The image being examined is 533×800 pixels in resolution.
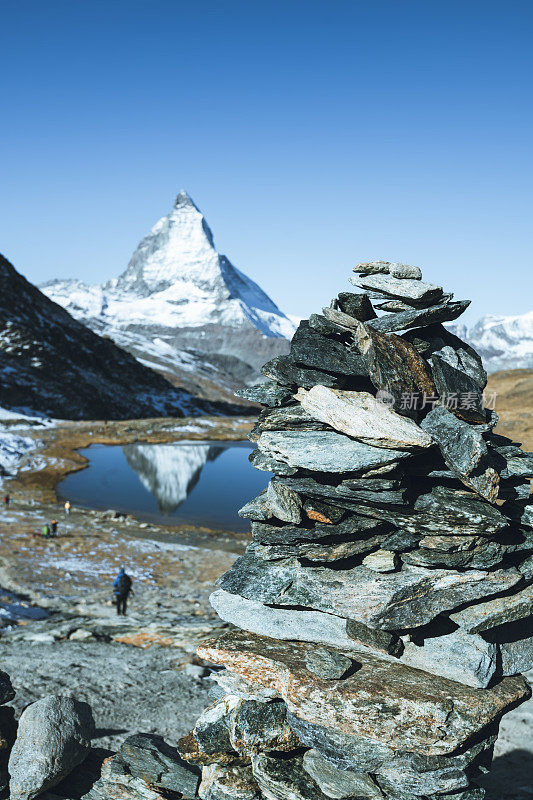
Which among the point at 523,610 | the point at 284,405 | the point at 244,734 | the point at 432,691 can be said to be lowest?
the point at 244,734

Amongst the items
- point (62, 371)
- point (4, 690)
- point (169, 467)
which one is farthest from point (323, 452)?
point (62, 371)

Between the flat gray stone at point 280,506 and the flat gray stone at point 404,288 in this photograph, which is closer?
the flat gray stone at point 280,506

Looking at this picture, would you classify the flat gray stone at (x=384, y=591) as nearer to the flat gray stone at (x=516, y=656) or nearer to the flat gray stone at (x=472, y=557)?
the flat gray stone at (x=472, y=557)

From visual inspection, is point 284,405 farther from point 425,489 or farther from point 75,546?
point 75,546

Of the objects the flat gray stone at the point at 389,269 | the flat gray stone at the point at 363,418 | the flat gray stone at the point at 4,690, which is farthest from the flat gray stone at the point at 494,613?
the flat gray stone at the point at 4,690

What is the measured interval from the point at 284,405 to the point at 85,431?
10879 centimetres

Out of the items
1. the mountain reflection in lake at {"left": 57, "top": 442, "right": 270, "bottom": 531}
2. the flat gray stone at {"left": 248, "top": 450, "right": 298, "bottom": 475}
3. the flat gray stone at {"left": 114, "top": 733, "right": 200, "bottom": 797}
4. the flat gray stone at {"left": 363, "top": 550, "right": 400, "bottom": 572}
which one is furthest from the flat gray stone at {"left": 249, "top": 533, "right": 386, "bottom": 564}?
the mountain reflection in lake at {"left": 57, "top": 442, "right": 270, "bottom": 531}

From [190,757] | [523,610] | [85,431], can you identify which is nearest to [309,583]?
[523,610]

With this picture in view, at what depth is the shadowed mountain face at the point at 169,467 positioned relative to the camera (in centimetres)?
6494

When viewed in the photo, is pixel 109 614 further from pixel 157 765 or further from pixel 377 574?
pixel 377 574

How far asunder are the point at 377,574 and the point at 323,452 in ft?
7.88

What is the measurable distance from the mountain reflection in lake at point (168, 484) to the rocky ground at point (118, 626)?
649 cm

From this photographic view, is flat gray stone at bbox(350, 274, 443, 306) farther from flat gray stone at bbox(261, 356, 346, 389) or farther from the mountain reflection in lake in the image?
the mountain reflection in lake

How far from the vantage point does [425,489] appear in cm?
1089
